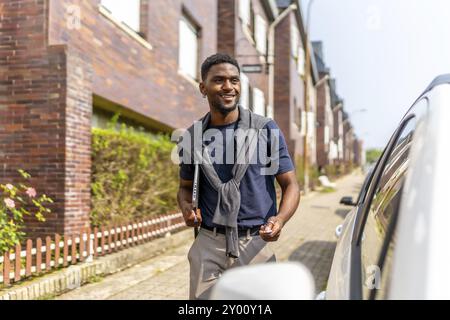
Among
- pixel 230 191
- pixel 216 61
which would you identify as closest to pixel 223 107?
pixel 216 61

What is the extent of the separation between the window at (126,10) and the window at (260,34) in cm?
1201

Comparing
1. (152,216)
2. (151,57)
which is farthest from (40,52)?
(151,57)

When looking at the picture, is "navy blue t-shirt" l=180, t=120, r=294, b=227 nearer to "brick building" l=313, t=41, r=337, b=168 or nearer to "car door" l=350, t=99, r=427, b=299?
"car door" l=350, t=99, r=427, b=299

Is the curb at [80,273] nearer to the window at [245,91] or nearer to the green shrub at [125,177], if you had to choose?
the green shrub at [125,177]

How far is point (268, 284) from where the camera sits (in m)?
1.03

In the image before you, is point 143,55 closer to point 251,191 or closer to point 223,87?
point 223,87

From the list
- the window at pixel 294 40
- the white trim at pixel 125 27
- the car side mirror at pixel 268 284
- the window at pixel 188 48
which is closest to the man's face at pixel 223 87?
the car side mirror at pixel 268 284

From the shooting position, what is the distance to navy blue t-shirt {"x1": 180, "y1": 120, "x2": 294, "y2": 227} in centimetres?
251

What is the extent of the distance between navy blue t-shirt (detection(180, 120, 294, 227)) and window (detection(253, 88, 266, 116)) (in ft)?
60.2

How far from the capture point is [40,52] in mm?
6684

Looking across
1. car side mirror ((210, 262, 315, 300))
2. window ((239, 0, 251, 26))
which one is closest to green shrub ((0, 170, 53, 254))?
car side mirror ((210, 262, 315, 300))

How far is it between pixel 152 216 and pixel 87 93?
2.90 m

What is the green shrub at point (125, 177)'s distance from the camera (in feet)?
25.3

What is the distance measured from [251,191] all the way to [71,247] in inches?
182
